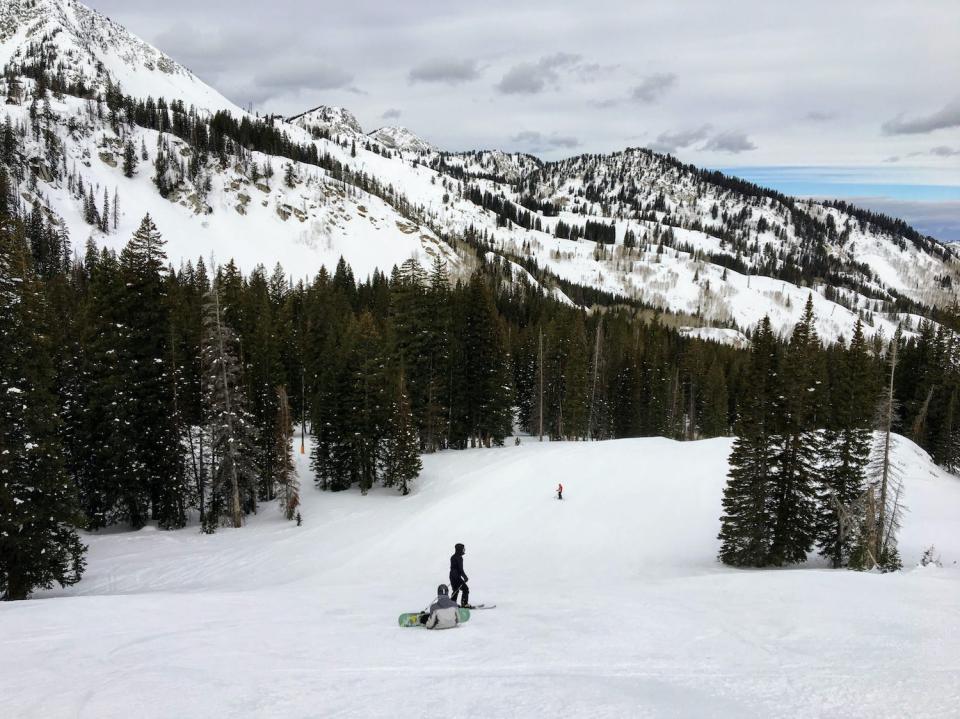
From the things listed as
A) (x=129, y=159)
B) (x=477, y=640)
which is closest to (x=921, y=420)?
(x=477, y=640)

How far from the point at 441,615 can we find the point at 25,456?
50.3 ft

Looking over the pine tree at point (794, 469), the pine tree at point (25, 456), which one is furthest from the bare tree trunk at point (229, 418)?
the pine tree at point (794, 469)

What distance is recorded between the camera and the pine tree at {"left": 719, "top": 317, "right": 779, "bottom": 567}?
24.3 metres

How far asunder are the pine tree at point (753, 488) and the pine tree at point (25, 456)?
1053 inches

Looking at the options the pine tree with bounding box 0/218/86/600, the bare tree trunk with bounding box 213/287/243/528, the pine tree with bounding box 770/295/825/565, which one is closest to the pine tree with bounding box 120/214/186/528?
the bare tree trunk with bounding box 213/287/243/528

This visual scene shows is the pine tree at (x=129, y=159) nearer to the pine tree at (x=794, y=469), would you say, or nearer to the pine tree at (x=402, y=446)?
the pine tree at (x=402, y=446)

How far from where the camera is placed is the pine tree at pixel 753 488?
24266 mm

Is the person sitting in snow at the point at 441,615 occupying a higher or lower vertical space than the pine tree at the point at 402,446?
lower

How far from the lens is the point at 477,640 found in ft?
36.6

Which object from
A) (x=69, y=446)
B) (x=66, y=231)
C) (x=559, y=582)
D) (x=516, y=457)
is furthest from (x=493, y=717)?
(x=66, y=231)

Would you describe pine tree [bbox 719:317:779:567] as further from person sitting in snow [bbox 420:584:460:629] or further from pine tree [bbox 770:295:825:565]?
person sitting in snow [bbox 420:584:460:629]

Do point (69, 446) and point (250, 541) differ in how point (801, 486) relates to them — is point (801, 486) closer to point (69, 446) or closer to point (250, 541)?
point (250, 541)

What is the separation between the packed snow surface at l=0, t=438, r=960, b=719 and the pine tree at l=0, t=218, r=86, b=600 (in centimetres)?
276

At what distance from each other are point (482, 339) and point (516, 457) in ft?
33.6
